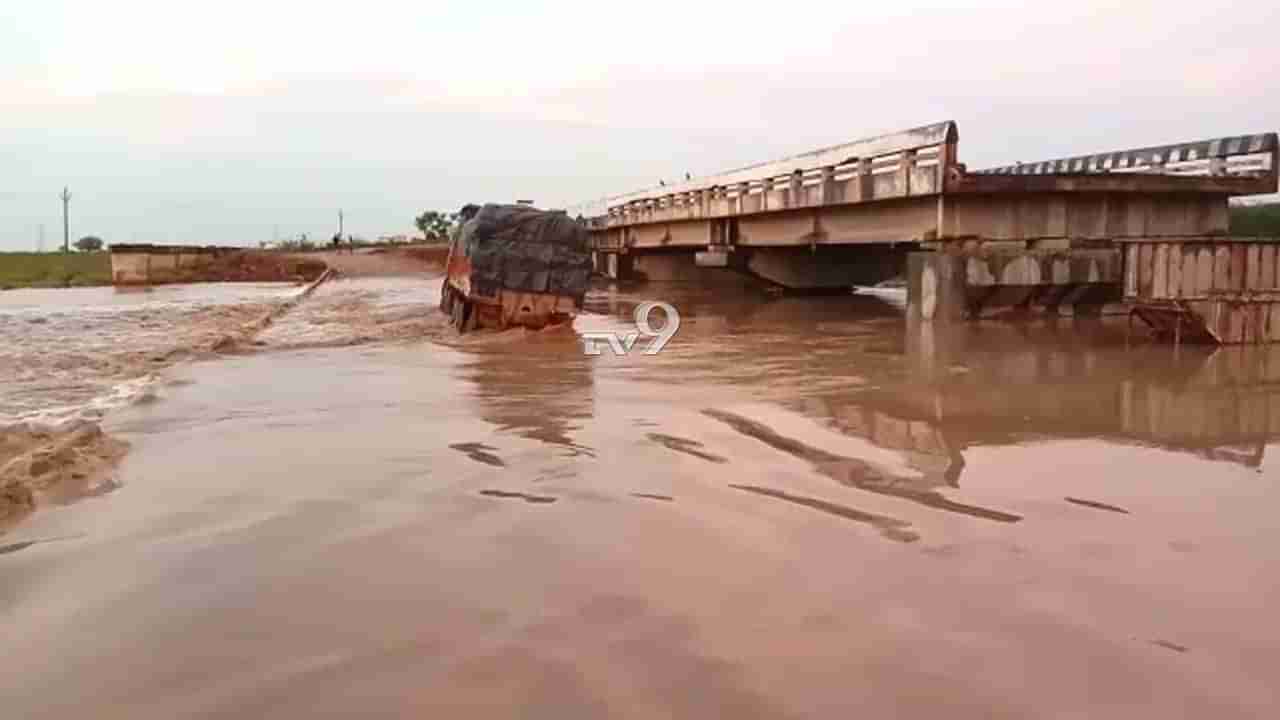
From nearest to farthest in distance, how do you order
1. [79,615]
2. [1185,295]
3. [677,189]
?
1. [79,615]
2. [1185,295]
3. [677,189]

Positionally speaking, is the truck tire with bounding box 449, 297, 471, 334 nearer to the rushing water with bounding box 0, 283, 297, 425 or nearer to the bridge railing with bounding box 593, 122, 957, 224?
the rushing water with bounding box 0, 283, 297, 425

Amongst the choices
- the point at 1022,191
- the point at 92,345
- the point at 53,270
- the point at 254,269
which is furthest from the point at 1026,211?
the point at 53,270

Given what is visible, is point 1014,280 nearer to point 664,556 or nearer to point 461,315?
point 461,315

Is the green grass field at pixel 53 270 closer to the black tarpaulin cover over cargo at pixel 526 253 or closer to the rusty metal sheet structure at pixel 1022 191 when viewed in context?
the black tarpaulin cover over cargo at pixel 526 253

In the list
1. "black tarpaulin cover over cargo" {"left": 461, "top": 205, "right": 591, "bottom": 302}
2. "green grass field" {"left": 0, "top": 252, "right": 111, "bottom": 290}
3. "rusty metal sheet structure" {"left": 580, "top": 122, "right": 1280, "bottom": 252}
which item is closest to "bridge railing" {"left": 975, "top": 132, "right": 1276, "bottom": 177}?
"rusty metal sheet structure" {"left": 580, "top": 122, "right": 1280, "bottom": 252}

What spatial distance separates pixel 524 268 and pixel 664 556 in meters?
11.6

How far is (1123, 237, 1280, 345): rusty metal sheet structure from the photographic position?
11.9 m

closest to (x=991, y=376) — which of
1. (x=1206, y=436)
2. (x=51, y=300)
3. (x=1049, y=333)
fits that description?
(x=1206, y=436)

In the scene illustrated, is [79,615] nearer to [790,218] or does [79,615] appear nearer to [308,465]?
[308,465]

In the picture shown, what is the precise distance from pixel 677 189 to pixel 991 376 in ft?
62.8

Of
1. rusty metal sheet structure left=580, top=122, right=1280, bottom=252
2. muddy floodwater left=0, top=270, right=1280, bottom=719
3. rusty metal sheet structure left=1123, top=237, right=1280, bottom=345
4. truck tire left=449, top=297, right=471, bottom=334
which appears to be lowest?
muddy floodwater left=0, top=270, right=1280, bottom=719

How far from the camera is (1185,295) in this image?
40.1 feet

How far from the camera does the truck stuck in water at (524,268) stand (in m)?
15.4

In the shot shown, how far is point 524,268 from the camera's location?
50.9ft
